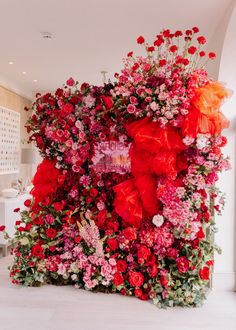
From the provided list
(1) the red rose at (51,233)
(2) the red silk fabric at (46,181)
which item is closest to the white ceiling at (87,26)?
(2) the red silk fabric at (46,181)

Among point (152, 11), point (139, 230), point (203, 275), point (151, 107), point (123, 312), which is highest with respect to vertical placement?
point (152, 11)

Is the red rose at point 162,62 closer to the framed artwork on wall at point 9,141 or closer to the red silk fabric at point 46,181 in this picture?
the red silk fabric at point 46,181

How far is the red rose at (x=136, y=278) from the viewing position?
216 cm

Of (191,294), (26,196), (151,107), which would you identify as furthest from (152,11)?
(26,196)

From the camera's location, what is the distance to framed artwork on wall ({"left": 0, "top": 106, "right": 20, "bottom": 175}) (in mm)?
6129

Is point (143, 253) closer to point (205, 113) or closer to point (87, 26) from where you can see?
point (205, 113)

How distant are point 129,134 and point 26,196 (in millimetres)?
3886

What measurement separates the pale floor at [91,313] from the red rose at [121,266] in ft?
0.60

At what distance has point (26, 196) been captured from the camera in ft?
18.5

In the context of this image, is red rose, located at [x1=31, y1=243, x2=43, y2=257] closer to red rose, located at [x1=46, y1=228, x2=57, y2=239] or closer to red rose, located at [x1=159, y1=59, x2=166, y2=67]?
red rose, located at [x1=46, y1=228, x2=57, y2=239]

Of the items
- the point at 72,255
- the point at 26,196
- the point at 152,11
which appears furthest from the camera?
the point at 26,196

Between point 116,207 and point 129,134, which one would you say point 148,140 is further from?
point 116,207

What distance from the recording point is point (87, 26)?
3.48 m

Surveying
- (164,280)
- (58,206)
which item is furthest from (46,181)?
(164,280)
